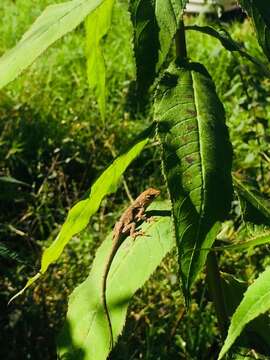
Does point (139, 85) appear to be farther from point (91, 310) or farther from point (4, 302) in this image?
point (4, 302)

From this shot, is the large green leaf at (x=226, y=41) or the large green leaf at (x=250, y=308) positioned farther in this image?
the large green leaf at (x=226, y=41)

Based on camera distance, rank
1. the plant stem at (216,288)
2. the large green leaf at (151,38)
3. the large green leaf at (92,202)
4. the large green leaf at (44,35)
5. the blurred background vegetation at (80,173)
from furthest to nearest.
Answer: the blurred background vegetation at (80,173), the plant stem at (216,288), the large green leaf at (92,202), the large green leaf at (44,35), the large green leaf at (151,38)

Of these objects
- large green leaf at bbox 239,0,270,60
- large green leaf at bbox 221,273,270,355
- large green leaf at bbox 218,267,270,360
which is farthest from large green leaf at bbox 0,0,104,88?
large green leaf at bbox 221,273,270,355

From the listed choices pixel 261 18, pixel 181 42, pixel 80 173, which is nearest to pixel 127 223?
pixel 181 42

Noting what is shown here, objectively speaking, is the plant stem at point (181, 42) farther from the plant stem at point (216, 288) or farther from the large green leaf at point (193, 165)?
the plant stem at point (216, 288)

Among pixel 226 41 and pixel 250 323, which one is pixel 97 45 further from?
pixel 250 323

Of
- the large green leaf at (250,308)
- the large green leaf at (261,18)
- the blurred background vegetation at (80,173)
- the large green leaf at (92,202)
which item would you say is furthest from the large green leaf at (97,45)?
the large green leaf at (250,308)

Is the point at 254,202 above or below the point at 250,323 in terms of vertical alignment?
above
